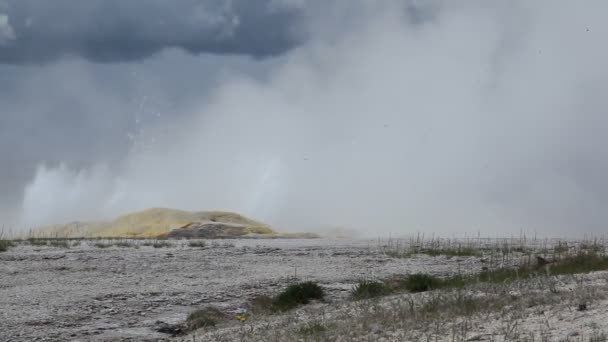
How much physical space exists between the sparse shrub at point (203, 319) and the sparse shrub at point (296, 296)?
3.72ft

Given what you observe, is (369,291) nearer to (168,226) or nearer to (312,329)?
(312,329)

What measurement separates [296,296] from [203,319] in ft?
7.04

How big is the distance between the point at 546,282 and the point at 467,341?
4.35 m

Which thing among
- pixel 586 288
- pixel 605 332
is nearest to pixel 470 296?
pixel 586 288

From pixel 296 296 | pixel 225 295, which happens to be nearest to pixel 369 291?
pixel 296 296

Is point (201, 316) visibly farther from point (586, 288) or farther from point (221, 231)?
point (221, 231)

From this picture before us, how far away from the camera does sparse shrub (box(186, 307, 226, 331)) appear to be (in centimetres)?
1184

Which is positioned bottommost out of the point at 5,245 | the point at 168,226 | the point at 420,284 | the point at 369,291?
the point at 369,291

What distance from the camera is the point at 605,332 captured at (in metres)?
7.73

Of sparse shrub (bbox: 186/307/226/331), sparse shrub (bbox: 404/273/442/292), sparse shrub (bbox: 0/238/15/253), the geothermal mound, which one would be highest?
the geothermal mound

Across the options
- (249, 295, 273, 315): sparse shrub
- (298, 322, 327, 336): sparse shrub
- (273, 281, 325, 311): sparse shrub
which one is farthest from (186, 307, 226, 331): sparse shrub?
(298, 322, 327, 336): sparse shrub

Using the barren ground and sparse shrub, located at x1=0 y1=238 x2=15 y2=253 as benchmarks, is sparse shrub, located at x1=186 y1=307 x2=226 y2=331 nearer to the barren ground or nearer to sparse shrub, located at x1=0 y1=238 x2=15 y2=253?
the barren ground

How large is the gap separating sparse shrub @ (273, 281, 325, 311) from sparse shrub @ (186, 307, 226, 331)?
1.13 metres

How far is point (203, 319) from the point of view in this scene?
11.9 meters
